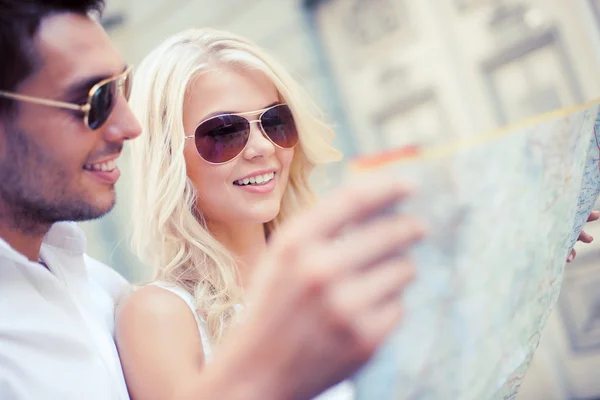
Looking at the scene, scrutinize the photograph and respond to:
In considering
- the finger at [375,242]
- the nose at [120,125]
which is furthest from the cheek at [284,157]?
the finger at [375,242]

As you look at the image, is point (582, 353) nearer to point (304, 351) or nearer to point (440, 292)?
point (440, 292)

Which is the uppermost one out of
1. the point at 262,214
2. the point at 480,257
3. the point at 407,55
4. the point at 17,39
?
the point at 407,55

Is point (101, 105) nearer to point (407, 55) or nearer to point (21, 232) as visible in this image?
point (21, 232)

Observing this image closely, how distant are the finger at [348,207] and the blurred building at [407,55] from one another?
6.12ft

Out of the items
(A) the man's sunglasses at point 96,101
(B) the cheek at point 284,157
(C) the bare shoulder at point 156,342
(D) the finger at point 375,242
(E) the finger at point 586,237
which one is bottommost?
(E) the finger at point 586,237

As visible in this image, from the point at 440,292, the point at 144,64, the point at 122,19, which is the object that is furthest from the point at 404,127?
the point at 440,292

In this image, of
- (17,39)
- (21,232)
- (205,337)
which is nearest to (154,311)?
(205,337)

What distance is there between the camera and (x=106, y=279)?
1.23 metres

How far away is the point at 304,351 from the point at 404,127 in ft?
11.4

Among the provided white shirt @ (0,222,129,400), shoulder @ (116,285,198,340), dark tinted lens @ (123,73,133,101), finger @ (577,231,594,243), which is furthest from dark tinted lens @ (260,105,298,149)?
finger @ (577,231,594,243)

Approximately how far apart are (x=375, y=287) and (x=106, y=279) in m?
0.94

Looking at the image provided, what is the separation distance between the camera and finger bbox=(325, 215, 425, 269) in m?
0.43

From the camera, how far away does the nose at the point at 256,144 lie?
1.09 metres

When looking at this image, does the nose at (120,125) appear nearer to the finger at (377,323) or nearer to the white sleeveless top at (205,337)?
the white sleeveless top at (205,337)
